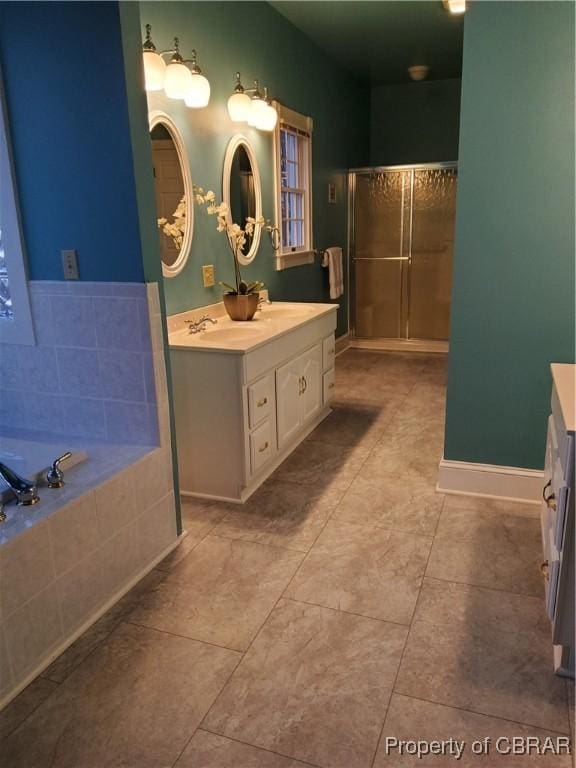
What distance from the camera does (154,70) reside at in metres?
2.54

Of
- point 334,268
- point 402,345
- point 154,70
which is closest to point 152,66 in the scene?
point 154,70

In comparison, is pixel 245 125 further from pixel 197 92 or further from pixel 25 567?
pixel 25 567

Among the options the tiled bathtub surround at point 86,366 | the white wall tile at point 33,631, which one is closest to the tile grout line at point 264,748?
the white wall tile at point 33,631

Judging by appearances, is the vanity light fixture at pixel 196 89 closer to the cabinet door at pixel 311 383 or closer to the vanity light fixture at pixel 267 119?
the vanity light fixture at pixel 267 119

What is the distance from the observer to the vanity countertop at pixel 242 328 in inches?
101

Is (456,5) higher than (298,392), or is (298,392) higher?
(456,5)

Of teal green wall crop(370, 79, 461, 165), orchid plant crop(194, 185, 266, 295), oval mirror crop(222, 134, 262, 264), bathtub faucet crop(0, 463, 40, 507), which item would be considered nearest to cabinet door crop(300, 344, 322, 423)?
orchid plant crop(194, 185, 266, 295)

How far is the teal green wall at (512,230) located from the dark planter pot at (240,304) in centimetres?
114

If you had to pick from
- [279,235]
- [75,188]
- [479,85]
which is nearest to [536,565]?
[479,85]

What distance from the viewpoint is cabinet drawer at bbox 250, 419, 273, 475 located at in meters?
2.72

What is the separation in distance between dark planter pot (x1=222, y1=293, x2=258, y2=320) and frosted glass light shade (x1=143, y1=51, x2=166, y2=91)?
1.06m

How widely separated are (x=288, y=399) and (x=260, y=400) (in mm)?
371

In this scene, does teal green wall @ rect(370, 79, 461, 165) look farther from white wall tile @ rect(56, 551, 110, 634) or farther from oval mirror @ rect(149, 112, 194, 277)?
white wall tile @ rect(56, 551, 110, 634)

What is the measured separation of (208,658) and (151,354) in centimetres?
104
